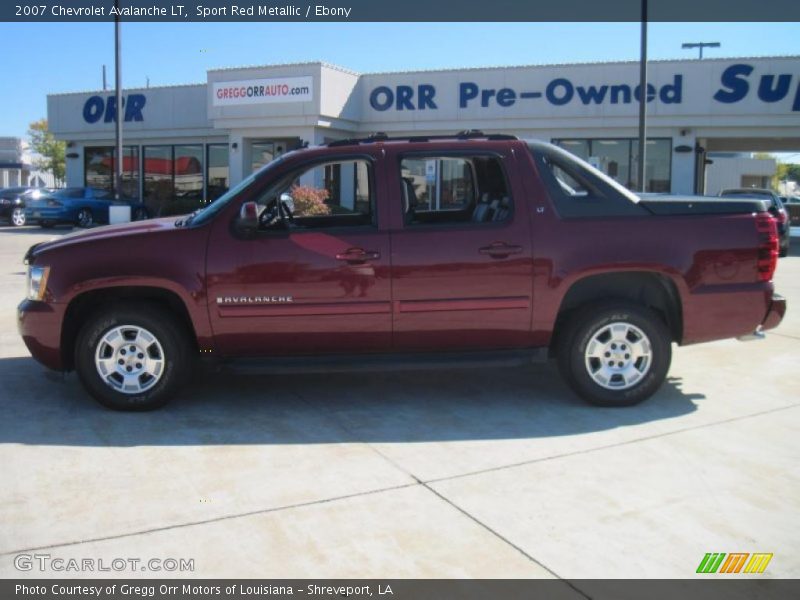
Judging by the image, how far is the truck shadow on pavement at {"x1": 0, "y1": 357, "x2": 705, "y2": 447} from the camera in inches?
208

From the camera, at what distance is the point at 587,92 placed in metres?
23.3

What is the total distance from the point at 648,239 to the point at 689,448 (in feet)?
4.91

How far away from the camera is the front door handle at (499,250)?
5.60m

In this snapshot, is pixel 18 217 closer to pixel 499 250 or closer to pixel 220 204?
pixel 220 204

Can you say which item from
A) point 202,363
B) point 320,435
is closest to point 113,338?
point 202,363

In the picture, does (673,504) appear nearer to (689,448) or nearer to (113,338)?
(689,448)

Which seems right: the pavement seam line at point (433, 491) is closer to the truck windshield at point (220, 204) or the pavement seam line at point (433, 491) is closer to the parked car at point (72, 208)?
the truck windshield at point (220, 204)

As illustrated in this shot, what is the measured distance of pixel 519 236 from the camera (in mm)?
5633

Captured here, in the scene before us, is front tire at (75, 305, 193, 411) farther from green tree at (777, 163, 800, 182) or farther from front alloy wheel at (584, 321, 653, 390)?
green tree at (777, 163, 800, 182)

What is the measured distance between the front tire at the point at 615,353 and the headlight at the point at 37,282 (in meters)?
3.68

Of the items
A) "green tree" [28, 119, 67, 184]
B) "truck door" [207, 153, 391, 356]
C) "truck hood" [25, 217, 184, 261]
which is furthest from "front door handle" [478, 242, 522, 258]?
"green tree" [28, 119, 67, 184]

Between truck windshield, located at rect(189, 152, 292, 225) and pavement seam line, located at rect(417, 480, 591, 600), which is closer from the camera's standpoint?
pavement seam line, located at rect(417, 480, 591, 600)

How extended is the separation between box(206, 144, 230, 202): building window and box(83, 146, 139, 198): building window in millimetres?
3549
